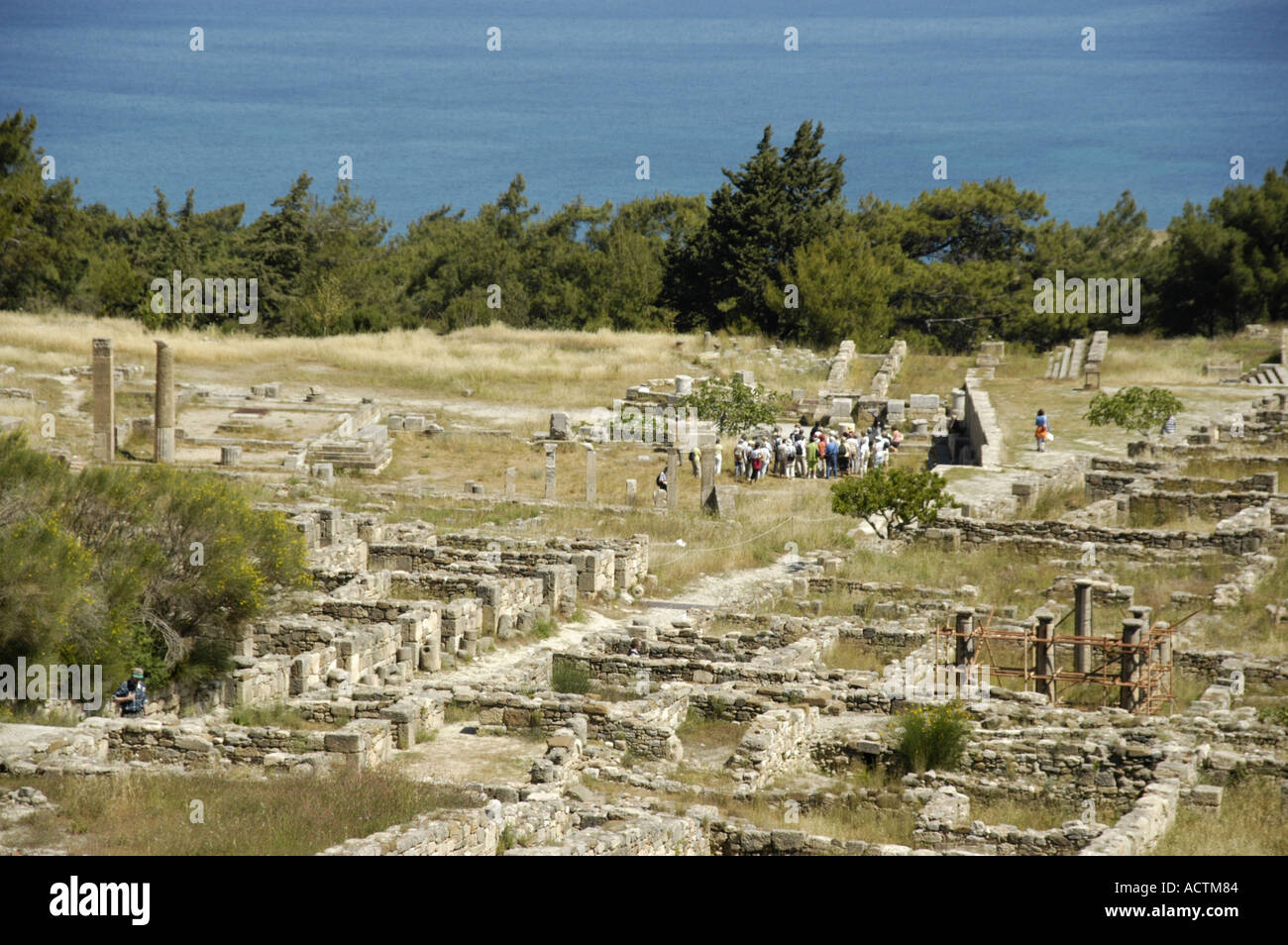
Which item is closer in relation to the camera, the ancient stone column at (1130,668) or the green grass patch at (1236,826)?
the green grass patch at (1236,826)

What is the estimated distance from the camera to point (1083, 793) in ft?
53.4

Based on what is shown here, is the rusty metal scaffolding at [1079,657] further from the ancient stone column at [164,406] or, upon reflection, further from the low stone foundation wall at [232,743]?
the ancient stone column at [164,406]

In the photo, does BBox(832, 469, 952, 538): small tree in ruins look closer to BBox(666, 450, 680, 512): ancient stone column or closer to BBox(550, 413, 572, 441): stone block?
BBox(666, 450, 680, 512): ancient stone column

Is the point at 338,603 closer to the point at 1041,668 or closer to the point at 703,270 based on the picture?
the point at 1041,668

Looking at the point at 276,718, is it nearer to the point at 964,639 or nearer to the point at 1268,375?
the point at 964,639

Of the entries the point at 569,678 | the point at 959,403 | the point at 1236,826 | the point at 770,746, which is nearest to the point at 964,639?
the point at 569,678

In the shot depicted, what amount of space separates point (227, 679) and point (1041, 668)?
1025 cm

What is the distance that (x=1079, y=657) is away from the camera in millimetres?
21203

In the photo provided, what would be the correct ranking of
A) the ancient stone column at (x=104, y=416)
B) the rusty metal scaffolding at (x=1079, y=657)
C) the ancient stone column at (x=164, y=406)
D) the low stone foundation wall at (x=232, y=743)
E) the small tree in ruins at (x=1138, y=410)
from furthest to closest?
the ancient stone column at (x=164, y=406) → the small tree in ruins at (x=1138, y=410) → the ancient stone column at (x=104, y=416) → the rusty metal scaffolding at (x=1079, y=657) → the low stone foundation wall at (x=232, y=743)

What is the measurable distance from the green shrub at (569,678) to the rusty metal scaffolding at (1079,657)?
4.47m

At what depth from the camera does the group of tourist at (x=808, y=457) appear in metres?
41.6

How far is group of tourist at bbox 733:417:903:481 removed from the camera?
136ft

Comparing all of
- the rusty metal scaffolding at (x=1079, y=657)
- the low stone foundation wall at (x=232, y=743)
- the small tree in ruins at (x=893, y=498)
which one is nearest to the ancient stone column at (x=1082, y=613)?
the rusty metal scaffolding at (x=1079, y=657)

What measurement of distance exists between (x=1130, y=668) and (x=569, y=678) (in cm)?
698
